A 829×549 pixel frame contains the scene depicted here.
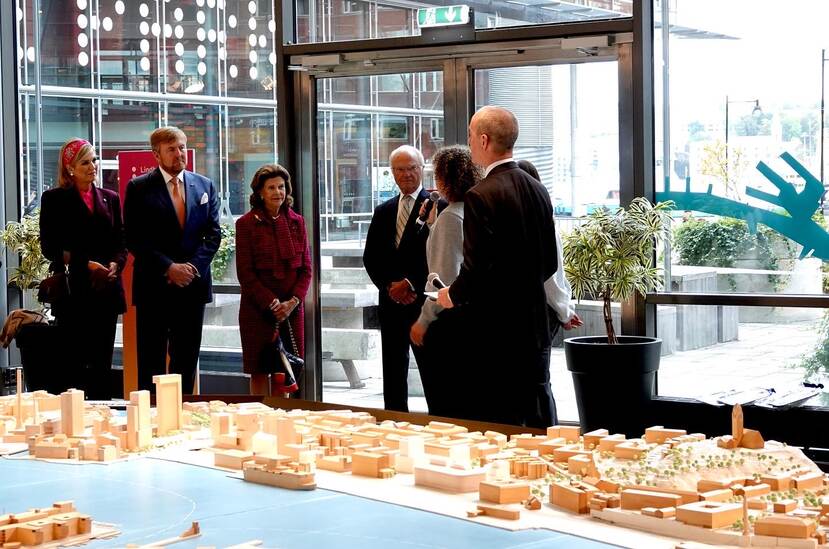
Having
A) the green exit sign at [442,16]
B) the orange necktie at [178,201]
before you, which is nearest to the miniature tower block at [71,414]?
the orange necktie at [178,201]

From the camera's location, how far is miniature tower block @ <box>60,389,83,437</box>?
365cm

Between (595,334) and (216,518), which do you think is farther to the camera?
(595,334)

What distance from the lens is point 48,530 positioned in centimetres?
246

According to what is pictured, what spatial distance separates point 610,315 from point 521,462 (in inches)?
148

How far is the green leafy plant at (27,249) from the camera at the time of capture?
8.84 meters

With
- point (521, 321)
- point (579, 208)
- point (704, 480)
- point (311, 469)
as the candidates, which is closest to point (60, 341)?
point (579, 208)

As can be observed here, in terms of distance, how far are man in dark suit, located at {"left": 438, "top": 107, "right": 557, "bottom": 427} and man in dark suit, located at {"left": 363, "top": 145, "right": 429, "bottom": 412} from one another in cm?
185

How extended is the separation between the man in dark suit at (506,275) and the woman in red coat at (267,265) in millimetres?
2464

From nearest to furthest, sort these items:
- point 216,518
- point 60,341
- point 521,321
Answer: point 216,518 < point 521,321 < point 60,341

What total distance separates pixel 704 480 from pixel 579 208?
4.61 m

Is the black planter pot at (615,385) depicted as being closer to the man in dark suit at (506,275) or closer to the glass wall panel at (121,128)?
the man in dark suit at (506,275)

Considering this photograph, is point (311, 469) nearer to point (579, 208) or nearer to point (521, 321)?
point (521, 321)

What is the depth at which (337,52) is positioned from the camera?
789 centimetres

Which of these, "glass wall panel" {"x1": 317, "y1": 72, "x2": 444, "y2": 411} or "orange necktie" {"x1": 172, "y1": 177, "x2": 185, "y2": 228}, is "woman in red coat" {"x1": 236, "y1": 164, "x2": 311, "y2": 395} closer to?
"orange necktie" {"x1": 172, "y1": 177, "x2": 185, "y2": 228}
